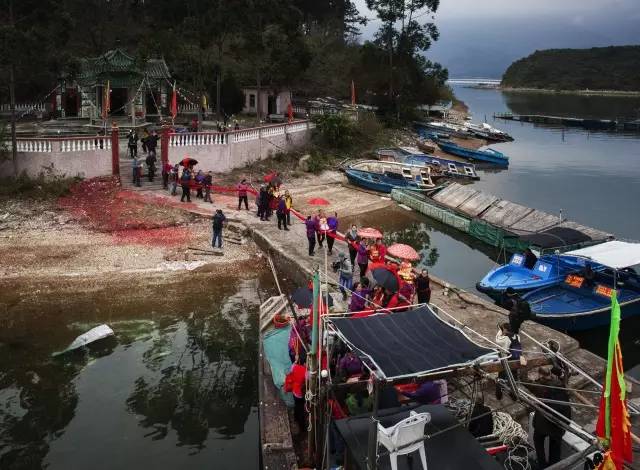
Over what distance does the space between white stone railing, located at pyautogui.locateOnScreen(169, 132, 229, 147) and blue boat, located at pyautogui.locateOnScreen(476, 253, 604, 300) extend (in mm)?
14888

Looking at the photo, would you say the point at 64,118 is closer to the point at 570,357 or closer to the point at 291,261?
the point at 291,261

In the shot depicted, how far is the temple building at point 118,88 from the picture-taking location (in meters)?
33.7

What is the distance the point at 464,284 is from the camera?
21359 mm

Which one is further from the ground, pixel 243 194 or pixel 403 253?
pixel 243 194

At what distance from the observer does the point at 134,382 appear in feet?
41.1

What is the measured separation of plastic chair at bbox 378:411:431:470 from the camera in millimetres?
6637

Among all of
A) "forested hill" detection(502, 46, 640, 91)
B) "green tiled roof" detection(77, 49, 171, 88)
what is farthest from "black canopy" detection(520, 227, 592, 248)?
"forested hill" detection(502, 46, 640, 91)

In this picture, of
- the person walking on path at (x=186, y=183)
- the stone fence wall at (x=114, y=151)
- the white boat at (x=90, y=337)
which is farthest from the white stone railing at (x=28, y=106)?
the white boat at (x=90, y=337)

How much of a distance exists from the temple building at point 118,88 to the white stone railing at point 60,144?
26.7ft

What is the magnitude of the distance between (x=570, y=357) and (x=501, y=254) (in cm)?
1198

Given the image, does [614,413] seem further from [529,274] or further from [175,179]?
[175,179]

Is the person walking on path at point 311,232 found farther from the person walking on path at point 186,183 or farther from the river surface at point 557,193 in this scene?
the person walking on path at point 186,183

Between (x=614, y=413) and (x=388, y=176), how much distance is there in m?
27.1

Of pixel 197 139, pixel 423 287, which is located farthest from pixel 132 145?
pixel 423 287
